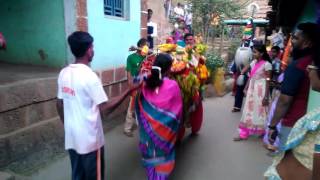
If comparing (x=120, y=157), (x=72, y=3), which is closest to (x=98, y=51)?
(x=72, y=3)

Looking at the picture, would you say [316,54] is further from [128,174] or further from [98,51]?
[98,51]

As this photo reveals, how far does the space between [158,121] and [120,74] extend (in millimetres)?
3068

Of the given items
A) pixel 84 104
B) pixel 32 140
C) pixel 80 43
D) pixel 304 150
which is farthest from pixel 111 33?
pixel 304 150

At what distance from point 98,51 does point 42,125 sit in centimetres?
173

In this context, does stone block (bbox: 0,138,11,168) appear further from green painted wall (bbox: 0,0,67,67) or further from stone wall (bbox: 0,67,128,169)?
green painted wall (bbox: 0,0,67,67)

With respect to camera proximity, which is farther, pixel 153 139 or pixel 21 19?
pixel 21 19

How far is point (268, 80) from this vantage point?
452cm

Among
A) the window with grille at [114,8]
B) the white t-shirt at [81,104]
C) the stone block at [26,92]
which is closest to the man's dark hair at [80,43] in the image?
the white t-shirt at [81,104]

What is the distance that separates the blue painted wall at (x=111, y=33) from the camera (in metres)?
5.14

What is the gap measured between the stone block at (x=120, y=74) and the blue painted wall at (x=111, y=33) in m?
0.10

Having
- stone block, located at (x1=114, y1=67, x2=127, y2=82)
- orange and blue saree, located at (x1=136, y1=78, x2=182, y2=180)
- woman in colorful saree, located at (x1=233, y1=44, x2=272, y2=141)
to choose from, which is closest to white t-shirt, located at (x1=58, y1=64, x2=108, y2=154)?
orange and blue saree, located at (x1=136, y1=78, x2=182, y2=180)

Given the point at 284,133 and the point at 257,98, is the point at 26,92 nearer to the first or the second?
the point at 284,133

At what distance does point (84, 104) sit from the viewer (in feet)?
7.97

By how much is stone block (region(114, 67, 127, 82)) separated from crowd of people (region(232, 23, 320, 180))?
2.37 metres
